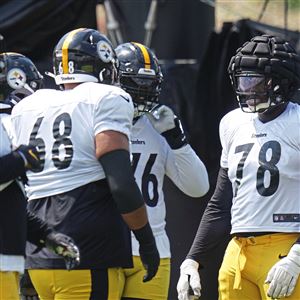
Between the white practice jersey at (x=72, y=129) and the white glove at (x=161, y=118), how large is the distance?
929mm

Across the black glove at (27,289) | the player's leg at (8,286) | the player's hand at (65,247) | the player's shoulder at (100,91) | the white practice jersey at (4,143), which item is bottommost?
the black glove at (27,289)

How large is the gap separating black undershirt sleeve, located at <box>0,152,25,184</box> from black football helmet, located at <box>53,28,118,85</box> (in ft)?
1.87

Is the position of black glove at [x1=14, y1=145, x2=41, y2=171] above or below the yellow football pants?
above

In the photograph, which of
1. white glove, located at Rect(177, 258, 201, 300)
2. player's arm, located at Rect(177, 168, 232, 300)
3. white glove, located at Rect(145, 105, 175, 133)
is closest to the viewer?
white glove, located at Rect(177, 258, 201, 300)

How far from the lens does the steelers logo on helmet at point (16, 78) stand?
595cm

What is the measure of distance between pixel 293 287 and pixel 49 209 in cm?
111

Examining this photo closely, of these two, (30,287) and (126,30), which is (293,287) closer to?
(30,287)

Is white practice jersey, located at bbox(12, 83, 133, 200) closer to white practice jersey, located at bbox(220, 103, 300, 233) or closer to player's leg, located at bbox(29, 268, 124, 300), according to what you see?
player's leg, located at bbox(29, 268, 124, 300)

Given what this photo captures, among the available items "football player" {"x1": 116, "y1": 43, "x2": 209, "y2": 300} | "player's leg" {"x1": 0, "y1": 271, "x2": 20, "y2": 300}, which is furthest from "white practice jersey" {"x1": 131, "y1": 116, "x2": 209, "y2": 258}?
"player's leg" {"x1": 0, "y1": 271, "x2": 20, "y2": 300}

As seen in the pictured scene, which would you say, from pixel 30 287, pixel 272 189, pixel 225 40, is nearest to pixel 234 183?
pixel 272 189

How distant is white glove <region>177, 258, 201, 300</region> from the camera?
5078mm

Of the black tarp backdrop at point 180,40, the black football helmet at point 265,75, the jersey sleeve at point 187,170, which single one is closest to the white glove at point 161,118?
the jersey sleeve at point 187,170

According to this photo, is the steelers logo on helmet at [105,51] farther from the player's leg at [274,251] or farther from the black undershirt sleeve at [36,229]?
the player's leg at [274,251]

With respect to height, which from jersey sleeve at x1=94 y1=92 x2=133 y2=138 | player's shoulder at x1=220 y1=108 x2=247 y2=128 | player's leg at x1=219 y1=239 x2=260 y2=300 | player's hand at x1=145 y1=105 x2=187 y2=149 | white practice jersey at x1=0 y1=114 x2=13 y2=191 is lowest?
player's leg at x1=219 y1=239 x2=260 y2=300
